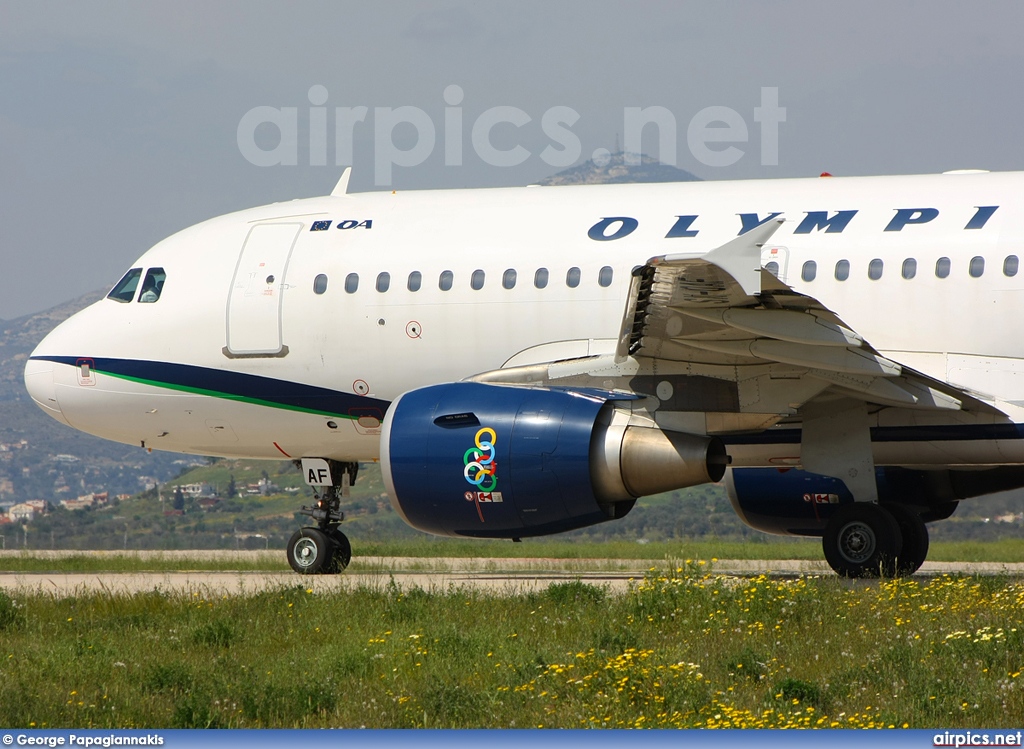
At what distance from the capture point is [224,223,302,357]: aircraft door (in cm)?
1554

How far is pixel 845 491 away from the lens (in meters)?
15.0

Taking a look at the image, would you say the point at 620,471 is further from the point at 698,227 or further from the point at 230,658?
the point at 230,658

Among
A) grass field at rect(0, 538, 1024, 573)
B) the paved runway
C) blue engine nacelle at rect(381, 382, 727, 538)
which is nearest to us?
blue engine nacelle at rect(381, 382, 727, 538)

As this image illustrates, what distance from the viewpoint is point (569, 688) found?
25.2ft

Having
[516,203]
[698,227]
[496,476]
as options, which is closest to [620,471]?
[496,476]

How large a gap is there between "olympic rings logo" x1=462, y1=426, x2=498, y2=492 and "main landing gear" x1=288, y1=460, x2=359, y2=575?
3494 millimetres

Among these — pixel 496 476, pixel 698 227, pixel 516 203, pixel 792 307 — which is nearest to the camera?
pixel 792 307

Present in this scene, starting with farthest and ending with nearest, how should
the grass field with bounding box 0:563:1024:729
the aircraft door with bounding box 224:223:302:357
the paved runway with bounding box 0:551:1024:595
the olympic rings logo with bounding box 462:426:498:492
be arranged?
the aircraft door with bounding box 224:223:302:357 < the paved runway with bounding box 0:551:1024:595 < the olympic rings logo with bounding box 462:426:498:492 < the grass field with bounding box 0:563:1024:729

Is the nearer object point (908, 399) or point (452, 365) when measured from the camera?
point (908, 399)

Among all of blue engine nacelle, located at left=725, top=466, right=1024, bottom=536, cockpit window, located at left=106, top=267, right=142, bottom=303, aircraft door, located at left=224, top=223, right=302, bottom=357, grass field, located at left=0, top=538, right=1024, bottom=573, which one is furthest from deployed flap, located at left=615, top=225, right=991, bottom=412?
grass field, located at left=0, top=538, right=1024, bottom=573

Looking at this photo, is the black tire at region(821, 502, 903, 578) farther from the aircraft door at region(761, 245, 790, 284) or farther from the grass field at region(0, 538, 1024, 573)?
the grass field at region(0, 538, 1024, 573)

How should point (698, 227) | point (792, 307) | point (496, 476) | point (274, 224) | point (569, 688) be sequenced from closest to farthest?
1. point (569, 688)
2. point (792, 307)
3. point (496, 476)
4. point (698, 227)
5. point (274, 224)

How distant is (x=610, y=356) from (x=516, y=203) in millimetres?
2932

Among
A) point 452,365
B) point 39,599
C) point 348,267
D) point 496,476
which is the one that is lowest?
point 39,599
